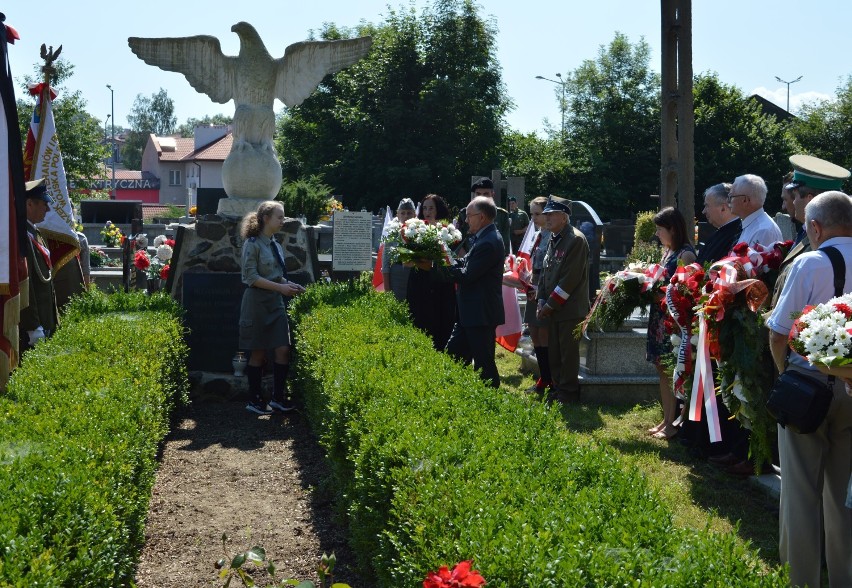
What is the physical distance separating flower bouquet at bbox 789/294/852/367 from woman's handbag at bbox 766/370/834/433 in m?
0.43

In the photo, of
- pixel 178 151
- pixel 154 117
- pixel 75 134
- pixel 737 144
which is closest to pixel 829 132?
pixel 737 144

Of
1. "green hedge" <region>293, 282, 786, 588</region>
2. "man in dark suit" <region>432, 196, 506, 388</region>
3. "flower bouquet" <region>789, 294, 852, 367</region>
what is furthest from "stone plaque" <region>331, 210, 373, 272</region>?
"flower bouquet" <region>789, 294, 852, 367</region>

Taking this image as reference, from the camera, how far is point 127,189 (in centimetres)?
9138

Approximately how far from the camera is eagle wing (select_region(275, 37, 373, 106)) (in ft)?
32.4

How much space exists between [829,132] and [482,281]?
152 feet

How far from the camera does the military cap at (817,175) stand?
15.9 feet

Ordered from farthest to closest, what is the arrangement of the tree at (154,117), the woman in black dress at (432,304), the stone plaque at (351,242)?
1. the tree at (154,117)
2. the stone plaque at (351,242)
3. the woman in black dress at (432,304)

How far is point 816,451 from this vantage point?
3986 millimetres

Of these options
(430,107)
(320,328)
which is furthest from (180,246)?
(430,107)

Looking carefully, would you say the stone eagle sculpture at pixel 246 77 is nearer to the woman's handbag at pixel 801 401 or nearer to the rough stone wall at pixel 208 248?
the rough stone wall at pixel 208 248

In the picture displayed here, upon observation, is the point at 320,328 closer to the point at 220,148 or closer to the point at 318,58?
the point at 318,58

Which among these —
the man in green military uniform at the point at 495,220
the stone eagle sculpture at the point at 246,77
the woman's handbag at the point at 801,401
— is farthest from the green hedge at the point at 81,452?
the man in green military uniform at the point at 495,220

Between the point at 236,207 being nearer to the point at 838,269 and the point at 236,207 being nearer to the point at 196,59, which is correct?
the point at 196,59

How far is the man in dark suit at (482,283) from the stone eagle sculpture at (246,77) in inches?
122
